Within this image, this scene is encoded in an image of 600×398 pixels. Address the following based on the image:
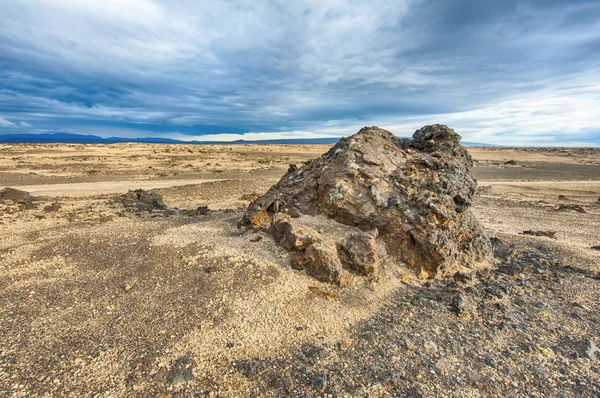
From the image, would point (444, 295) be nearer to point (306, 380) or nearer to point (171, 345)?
point (306, 380)

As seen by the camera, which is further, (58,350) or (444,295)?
(444,295)

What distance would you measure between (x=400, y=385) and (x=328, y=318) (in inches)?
74.3

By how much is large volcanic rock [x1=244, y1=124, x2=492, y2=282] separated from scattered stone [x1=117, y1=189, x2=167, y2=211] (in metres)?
9.33

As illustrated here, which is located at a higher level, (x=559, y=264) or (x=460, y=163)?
(x=460, y=163)

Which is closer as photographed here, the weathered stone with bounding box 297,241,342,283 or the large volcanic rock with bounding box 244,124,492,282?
the weathered stone with bounding box 297,241,342,283

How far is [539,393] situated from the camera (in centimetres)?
514

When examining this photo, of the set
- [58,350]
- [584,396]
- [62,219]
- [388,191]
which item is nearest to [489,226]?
[388,191]

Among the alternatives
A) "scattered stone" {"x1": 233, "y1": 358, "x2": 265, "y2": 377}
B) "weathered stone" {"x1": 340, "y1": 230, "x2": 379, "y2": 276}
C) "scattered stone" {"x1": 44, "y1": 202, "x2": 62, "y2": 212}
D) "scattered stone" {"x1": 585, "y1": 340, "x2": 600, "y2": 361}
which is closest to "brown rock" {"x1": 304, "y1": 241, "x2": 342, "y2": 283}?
"weathered stone" {"x1": 340, "y1": 230, "x2": 379, "y2": 276}

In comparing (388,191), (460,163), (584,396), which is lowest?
(584,396)

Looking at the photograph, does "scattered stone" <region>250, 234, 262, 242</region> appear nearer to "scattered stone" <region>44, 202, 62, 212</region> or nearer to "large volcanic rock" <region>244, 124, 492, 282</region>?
"large volcanic rock" <region>244, 124, 492, 282</region>

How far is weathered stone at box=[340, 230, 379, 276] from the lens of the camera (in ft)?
26.5

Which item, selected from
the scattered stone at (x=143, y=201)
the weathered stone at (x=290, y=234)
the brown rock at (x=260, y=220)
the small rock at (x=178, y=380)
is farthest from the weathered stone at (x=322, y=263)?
the scattered stone at (x=143, y=201)

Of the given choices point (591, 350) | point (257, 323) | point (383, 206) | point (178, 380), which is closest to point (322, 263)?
point (257, 323)

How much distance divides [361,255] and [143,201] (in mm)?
15274
